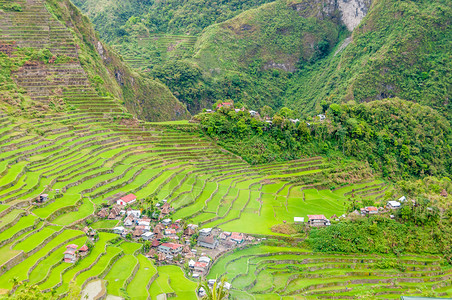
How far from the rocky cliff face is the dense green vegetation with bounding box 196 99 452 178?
42.6 metres

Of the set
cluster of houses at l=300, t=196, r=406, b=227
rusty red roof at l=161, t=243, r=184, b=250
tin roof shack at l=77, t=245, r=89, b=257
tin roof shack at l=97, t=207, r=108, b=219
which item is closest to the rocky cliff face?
cluster of houses at l=300, t=196, r=406, b=227

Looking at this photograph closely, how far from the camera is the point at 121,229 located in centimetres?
2430

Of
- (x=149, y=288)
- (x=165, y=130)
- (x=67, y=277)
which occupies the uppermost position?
(x=165, y=130)

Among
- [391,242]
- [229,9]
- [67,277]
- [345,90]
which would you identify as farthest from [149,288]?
[229,9]

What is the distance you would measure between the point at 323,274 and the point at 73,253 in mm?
13015

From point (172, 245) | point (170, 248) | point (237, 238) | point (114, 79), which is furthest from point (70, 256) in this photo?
point (114, 79)

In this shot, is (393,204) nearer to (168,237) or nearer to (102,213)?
(168,237)

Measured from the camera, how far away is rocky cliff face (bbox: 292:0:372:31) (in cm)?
8894

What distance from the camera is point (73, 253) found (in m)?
20.4

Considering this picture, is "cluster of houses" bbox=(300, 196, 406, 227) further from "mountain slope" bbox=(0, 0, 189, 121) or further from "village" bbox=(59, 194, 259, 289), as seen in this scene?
"mountain slope" bbox=(0, 0, 189, 121)

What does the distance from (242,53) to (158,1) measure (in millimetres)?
35696

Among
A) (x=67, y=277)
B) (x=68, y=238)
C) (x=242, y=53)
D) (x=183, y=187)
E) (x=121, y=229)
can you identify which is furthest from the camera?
(x=242, y=53)

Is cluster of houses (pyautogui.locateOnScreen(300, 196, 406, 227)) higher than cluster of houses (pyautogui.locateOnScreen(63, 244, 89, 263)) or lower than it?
lower

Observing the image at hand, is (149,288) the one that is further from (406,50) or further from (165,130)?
(406,50)
